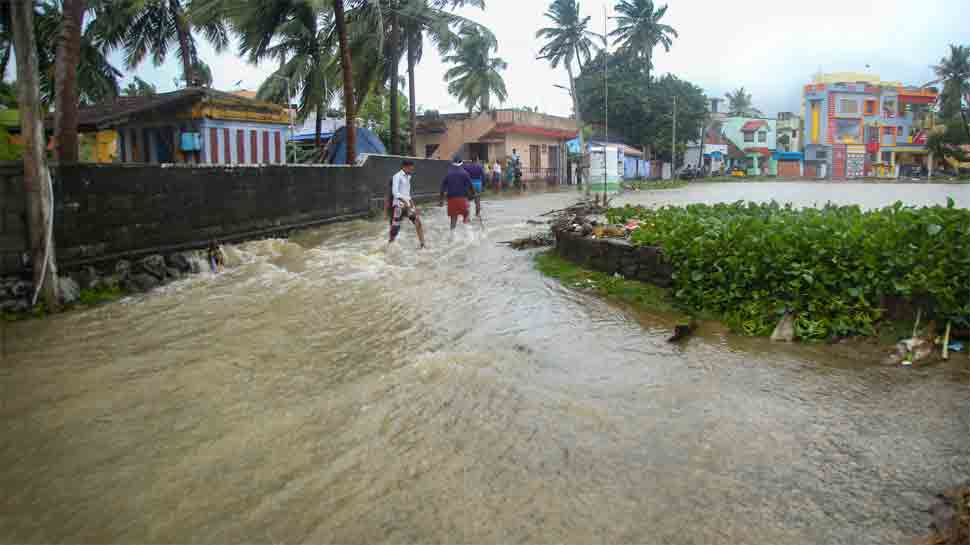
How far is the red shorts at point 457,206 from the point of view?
13.9m

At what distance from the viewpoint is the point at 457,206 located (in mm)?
14039

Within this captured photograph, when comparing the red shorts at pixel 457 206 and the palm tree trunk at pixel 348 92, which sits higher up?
the palm tree trunk at pixel 348 92

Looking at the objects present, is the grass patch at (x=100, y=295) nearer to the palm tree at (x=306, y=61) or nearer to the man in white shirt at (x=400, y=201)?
the man in white shirt at (x=400, y=201)

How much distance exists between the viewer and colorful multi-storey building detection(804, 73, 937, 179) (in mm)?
66750

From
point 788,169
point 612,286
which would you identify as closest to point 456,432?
point 612,286

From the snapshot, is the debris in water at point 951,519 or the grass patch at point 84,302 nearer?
the debris in water at point 951,519

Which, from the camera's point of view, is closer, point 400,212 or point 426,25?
point 400,212

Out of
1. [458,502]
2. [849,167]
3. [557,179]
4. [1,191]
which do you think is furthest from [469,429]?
[849,167]

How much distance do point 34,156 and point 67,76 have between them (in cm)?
216

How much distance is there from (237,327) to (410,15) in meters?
19.1

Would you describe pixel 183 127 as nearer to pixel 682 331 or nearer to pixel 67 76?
pixel 67 76

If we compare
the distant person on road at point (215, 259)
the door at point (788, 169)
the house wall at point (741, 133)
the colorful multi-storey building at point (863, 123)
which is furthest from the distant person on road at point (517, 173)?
the house wall at point (741, 133)

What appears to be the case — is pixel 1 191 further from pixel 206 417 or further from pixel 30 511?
pixel 30 511

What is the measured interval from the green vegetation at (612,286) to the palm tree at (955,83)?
215ft
